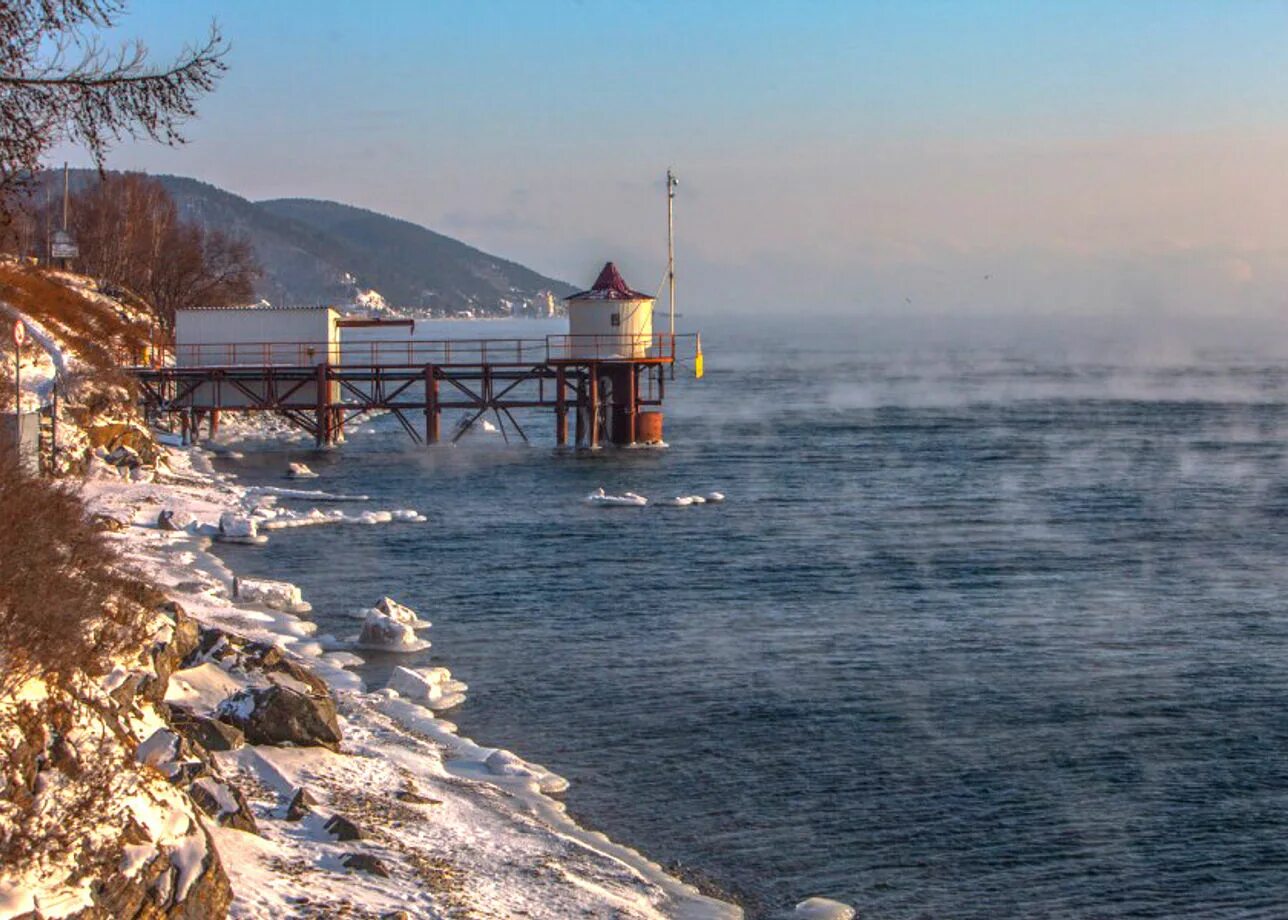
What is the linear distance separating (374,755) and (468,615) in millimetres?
10395

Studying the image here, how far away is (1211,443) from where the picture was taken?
68.7 metres

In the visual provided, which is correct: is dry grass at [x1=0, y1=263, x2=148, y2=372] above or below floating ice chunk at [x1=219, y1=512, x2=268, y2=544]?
above

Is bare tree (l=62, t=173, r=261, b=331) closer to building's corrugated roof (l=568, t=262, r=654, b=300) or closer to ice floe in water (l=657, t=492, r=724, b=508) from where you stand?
building's corrugated roof (l=568, t=262, r=654, b=300)

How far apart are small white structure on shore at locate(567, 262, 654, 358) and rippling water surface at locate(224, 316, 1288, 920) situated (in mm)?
5118

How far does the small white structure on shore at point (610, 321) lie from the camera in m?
61.4

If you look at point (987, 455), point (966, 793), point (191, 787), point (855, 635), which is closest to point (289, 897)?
point (191, 787)

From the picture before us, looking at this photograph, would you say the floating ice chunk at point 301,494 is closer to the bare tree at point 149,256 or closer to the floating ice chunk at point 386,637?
the floating ice chunk at point 386,637

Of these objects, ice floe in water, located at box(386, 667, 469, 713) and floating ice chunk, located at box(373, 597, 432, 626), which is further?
floating ice chunk, located at box(373, 597, 432, 626)

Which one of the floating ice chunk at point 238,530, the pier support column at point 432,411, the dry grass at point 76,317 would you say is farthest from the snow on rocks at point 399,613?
the pier support column at point 432,411

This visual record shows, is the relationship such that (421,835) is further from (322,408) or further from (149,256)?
(149,256)

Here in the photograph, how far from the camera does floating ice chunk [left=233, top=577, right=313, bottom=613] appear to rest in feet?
94.8

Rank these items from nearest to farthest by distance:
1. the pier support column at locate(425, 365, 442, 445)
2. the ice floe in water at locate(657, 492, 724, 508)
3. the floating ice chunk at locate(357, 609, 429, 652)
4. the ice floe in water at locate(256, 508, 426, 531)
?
the floating ice chunk at locate(357, 609, 429, 652) → the ice floe in water at locate(256, 508, 426, 531) → the ice floe in water at locate(657, 492, 724, 508) → the pier support column at locate(425, 365, 442, 445)

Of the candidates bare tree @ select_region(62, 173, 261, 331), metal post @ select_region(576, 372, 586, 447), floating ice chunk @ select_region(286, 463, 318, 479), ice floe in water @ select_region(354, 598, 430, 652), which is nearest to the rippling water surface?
ice floe in water @ select_region(354, 598, 430, 652)

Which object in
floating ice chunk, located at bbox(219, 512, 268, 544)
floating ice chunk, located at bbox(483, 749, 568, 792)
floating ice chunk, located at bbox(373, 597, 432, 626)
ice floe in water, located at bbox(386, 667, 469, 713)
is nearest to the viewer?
floating ice chunk, located at bbox(483, 749, 568, 792)
